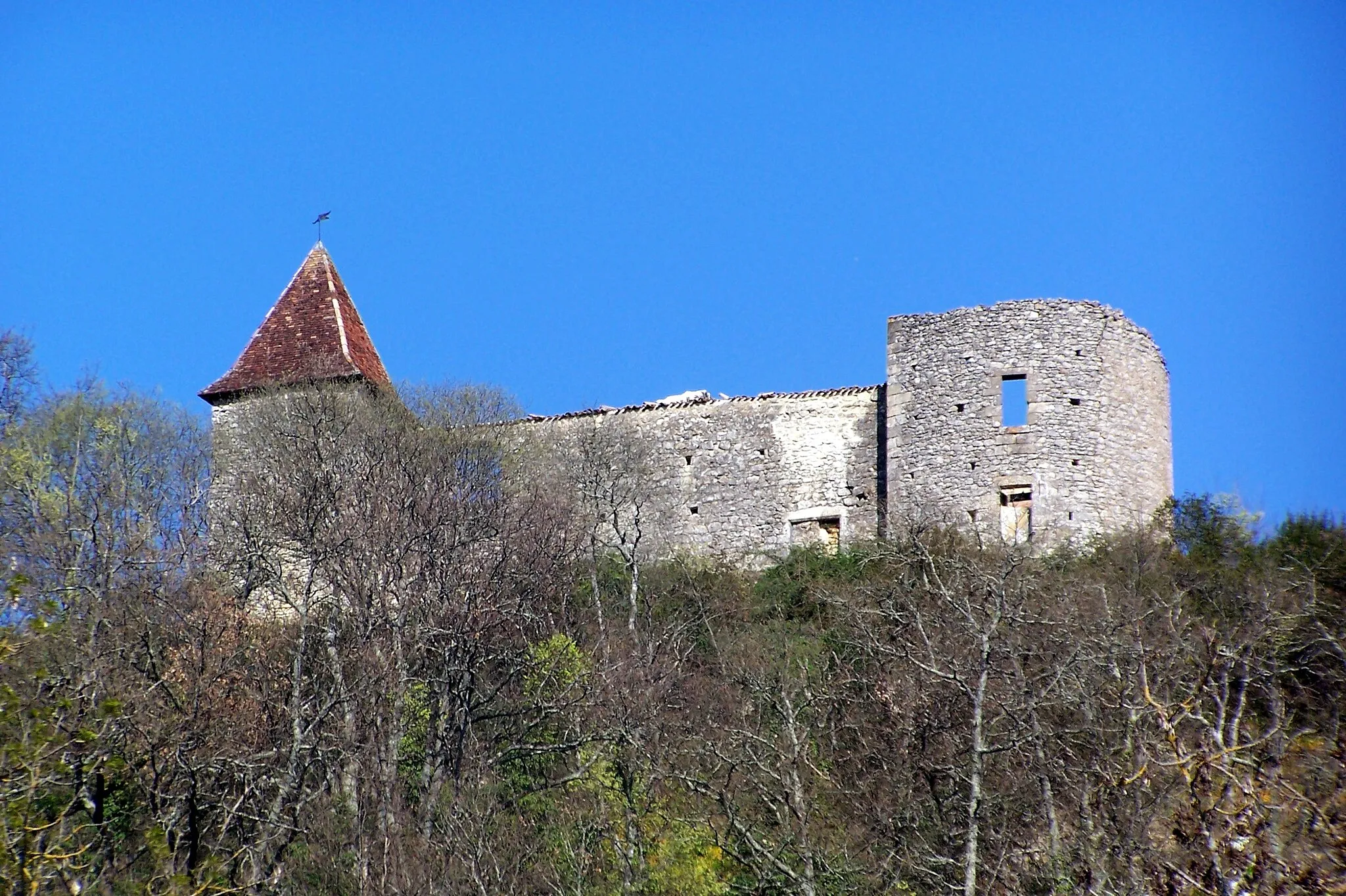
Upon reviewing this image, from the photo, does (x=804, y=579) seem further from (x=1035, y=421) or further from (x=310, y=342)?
(x=310, y=342)

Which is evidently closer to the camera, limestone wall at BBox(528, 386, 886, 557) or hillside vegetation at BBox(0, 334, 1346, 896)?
hillside vegetation at BBox(0, 334, 1346, 896)

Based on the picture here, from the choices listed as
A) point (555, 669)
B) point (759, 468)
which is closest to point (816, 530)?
point (759, 468)

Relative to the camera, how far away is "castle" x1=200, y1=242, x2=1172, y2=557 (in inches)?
861

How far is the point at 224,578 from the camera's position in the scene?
19.8 m

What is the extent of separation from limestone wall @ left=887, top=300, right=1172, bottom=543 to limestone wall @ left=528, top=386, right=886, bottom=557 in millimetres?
921

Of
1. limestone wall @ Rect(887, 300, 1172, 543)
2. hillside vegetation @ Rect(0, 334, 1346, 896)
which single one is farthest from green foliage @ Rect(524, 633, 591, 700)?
limestone wall @ Rect(887, 300, 1172, 543)

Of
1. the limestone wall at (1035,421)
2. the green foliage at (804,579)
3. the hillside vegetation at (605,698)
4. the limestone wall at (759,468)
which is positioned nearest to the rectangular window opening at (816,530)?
the limestone wall at (759,468)

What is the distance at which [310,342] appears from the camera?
27969 millimetres

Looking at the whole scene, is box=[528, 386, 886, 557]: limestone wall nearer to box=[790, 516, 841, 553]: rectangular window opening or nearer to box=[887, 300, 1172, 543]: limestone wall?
box=[790, 516, 841, 553]: rectangular window opening

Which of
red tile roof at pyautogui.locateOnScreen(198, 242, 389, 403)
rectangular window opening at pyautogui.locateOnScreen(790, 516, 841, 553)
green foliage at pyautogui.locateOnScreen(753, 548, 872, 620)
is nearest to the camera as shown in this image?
green foliage at pyautogui.locateOnScreen(753, 548, 872, 620)

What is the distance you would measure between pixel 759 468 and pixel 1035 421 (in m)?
4.23

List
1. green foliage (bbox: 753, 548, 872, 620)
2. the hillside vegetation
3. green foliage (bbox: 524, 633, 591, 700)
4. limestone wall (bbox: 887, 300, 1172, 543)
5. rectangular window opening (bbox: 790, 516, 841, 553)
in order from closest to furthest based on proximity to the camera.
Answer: the hillside vegetation
green foliage (bbox: 524, 633, 591, 700)
green foliage (bbox: 753, 548, 872, 620)
limestone wall (bbox: 887, 300, 1172, 543)
rectangular window opening (bbox: 790, 516, 841, 553)

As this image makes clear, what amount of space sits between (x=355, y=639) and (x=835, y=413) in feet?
29.4

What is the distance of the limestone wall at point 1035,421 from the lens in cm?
2180
